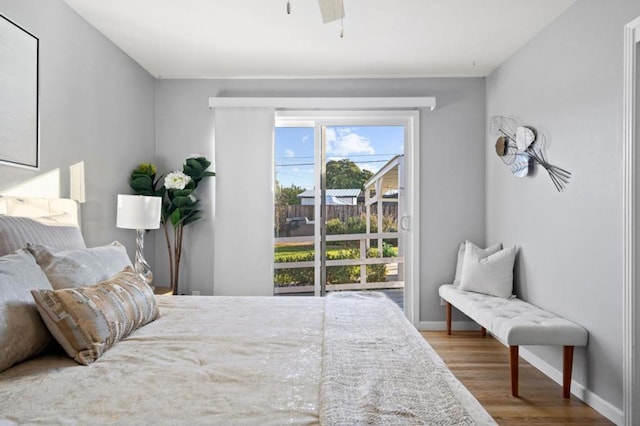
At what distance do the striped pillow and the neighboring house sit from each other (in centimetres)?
278

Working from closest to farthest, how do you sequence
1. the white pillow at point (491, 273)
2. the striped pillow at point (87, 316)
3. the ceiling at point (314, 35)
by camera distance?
the striped pillow at point (87, 316)
the ceiling at point (314, 35)
the white pillow at point (491, 273)

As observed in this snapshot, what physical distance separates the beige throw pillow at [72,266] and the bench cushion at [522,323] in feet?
7.91

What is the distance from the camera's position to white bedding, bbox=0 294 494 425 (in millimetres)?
1125

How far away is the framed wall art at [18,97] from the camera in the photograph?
229 centimetres

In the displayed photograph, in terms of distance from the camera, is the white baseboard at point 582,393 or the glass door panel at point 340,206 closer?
the white baseboard at point 582,393

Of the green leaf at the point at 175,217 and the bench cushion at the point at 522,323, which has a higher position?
the green leaf at the point at 175,217

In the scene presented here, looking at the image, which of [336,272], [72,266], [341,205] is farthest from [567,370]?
[72,266]

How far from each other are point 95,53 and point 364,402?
3287mm

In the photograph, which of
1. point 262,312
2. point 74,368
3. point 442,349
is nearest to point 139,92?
point 262,312

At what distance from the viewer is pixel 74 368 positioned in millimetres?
1457

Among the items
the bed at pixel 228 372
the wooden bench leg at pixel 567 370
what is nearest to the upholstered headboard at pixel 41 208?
the bed at pixel 228 372

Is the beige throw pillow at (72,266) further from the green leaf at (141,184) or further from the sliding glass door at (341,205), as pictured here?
the sliding glass door at (341,205)

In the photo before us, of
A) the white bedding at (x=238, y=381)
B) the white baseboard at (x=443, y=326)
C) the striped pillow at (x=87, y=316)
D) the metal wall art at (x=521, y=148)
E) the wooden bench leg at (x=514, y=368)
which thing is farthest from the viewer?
the white baseboard at (x=443, y=326)

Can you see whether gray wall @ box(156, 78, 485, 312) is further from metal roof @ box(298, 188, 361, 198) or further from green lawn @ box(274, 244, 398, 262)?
metal roof @ box(298, 188, 361, 198)
